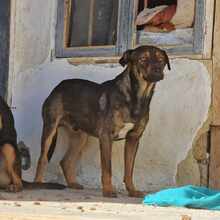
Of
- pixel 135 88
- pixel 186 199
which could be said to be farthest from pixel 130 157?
pixel 186 199

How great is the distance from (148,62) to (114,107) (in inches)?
20.7

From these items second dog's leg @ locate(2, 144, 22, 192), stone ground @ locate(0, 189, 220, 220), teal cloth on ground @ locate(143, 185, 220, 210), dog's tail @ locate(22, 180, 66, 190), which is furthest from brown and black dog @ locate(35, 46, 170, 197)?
stone ground @ locate(0, 189, 220, 220)

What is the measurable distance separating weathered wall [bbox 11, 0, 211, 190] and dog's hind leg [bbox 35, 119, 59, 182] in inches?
18.3

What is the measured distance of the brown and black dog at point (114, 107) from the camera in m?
6.83

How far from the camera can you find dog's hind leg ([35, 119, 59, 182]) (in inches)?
302

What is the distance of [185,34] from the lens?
760 cm

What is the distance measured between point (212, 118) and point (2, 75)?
261 cm

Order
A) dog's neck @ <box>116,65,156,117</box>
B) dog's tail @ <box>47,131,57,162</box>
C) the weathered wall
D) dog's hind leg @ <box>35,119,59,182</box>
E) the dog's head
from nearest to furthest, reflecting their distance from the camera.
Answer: the dog's head < dog's neck @ <box>116,65,156,117</box> < the weathered wall < dog's hind leg @ <box>35,119,59,182</box> < dog's tail @ <box>47,131,57,162</box>

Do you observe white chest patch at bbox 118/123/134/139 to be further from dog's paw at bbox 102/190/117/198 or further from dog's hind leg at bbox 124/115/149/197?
dog's paw at bbox 102/190/117/198

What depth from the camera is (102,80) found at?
7.95m

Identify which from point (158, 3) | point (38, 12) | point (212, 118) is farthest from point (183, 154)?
point (38, 12)

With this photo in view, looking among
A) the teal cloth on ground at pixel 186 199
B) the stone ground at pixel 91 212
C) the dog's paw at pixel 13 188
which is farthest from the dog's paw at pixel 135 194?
the stone ground at pixel 91 212

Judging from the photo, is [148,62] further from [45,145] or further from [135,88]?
[45,145]

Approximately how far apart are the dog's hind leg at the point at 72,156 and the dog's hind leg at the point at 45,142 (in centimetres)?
28
